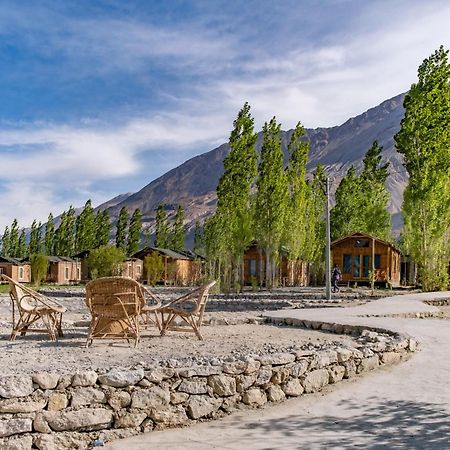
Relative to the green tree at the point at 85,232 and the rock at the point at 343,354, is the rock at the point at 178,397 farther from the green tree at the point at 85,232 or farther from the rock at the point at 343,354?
the green tree at the point at 85,232

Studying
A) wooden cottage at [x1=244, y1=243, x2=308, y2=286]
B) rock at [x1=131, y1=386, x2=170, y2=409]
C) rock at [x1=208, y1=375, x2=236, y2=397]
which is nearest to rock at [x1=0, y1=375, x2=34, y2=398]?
rock at [x1=131, y1=386, x2=170, y2=409]

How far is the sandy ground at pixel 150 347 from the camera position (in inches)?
240

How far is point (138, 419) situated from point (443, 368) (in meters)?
3.98

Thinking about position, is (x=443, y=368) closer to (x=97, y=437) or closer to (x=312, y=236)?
(x=97, y=437)

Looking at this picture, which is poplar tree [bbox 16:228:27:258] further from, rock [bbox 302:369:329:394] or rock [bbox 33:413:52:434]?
rock [bbox 33:413:52:434]

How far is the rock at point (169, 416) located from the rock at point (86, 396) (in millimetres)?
481

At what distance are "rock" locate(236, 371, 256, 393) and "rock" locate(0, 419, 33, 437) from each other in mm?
1928

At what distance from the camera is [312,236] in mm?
37250

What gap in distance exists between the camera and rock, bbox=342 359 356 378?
660 cm

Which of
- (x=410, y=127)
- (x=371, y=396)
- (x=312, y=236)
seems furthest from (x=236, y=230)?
(x=371, y=396)

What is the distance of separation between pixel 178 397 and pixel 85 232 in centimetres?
5853

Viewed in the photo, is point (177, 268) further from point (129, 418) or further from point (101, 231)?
point (129, 418)

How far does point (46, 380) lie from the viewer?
4.55m

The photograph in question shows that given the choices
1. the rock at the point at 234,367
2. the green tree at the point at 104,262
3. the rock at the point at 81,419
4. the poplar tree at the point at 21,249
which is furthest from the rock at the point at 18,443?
the poplar tree at the point at 21,249
